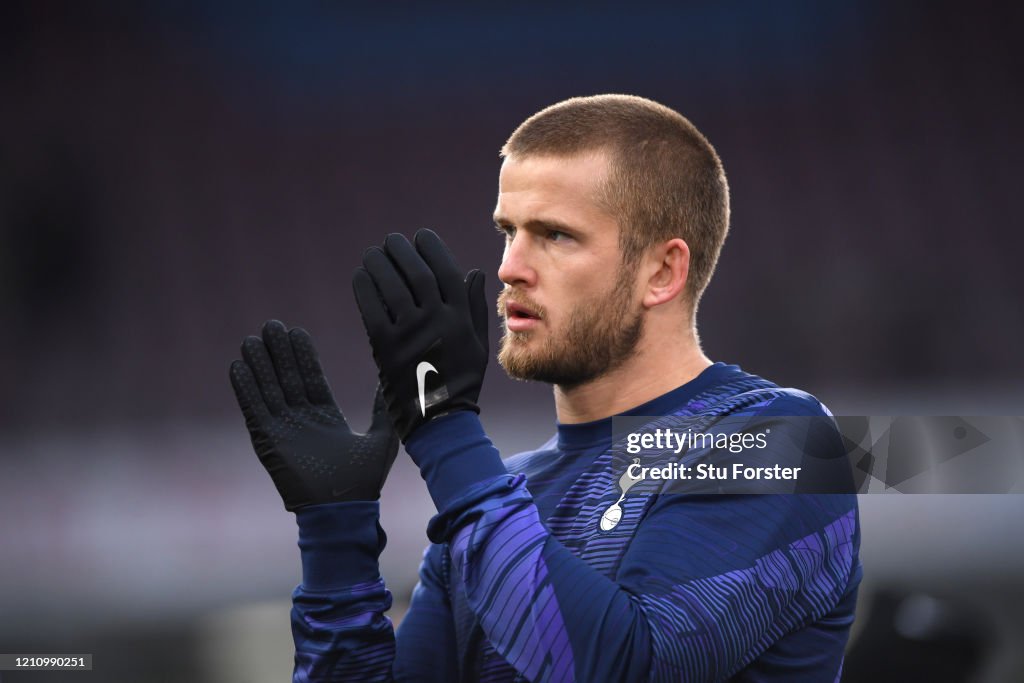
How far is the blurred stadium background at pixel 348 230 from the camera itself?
5383mm

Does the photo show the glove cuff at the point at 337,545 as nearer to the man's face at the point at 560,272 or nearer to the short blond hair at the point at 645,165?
the man's face at the point at 560,272

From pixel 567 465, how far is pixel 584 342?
23cm

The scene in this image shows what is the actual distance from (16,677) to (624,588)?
14.5 feet

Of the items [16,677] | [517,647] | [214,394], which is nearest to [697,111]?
[214,394]

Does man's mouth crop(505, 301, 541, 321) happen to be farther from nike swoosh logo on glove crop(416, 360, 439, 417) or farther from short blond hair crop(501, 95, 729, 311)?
nike swoosh logo on glove crop(416, 360, 439, 417)

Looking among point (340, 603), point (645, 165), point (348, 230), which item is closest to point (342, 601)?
point (340, 603)

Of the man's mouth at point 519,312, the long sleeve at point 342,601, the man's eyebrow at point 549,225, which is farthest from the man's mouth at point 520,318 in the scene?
the long sleeve at point 342,601

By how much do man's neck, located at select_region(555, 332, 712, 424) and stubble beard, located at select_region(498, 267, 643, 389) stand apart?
34 mm

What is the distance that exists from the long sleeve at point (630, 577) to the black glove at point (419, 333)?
41mm

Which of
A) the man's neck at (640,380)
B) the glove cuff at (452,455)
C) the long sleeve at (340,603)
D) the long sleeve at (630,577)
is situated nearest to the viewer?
the long sleeve at (630,577)

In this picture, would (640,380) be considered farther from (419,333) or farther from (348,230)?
(348,230)

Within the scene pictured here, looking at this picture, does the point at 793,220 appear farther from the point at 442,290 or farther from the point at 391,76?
the point at 442,290

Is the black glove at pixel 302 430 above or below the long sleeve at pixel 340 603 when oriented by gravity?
above

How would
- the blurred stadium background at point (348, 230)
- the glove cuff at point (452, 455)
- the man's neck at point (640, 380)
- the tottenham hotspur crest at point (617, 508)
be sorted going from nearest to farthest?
1. the glove cuff at point (452, 455)
2. the tottenham hotspur crest at point (617, 508)
3. the man's neck at point (640, 380)
4. the blurred stadium background at point (348, 230)
